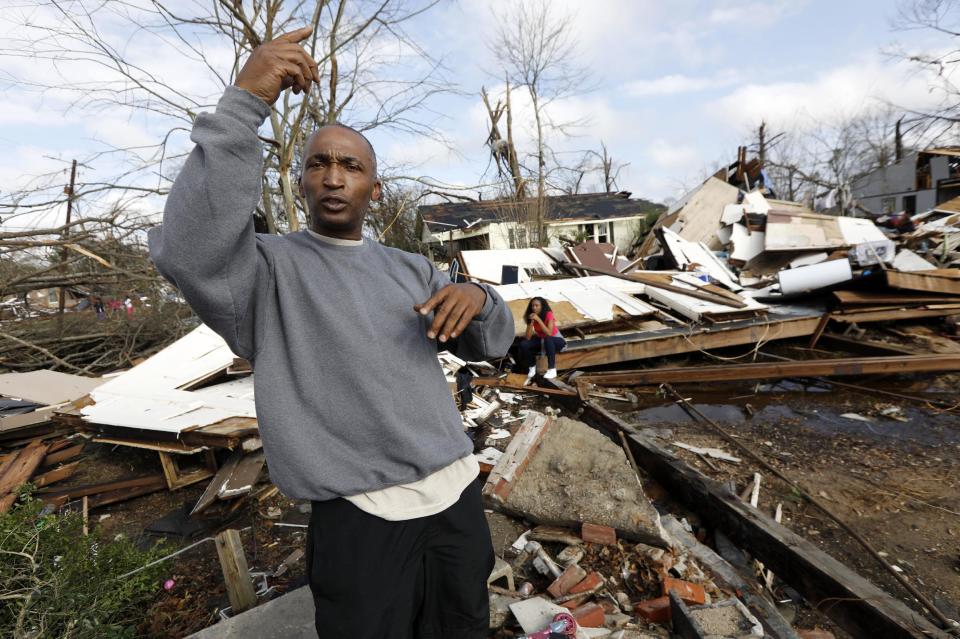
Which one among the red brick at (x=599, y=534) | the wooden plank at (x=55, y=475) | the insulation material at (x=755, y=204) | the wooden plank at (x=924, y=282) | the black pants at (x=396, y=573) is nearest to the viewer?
the black pants at (x=396, y=573)

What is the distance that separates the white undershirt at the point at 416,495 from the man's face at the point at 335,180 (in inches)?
2.4

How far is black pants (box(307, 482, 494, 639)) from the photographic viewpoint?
1.16 m

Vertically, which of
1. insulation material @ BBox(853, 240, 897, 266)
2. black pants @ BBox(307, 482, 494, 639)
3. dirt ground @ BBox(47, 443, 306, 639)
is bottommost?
dirt ground @ BBox(47, 443, 306, 639)

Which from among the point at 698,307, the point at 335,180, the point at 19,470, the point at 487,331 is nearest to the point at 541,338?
the point at 698,307

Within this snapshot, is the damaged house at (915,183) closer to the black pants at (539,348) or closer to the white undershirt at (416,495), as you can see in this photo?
the black pants at (539,348)

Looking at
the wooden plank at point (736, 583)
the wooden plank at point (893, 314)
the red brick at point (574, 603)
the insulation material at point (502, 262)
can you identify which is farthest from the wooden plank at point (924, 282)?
the red brick at point (574, 603)

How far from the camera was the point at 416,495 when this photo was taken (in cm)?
123

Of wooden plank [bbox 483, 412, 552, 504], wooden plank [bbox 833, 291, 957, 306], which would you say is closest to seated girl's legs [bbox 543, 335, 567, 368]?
wooden plank [bbox 483, 412, 552, 504]

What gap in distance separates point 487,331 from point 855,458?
16.5 ft

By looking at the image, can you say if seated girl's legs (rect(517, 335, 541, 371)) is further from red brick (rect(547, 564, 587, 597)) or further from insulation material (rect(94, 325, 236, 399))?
red brick (rect(547, 564, 587, 597))

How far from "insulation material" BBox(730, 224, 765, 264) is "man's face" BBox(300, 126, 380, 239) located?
46.2 ft

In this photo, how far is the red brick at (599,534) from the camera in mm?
2801

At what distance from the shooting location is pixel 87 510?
3.82m

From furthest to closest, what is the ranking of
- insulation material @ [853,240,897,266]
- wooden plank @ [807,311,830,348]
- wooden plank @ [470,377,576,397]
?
insulation material @ [853,240,897,266]
wooden plank @ [807,311,830,348]
wooden plank @ [470,377,576,397]
